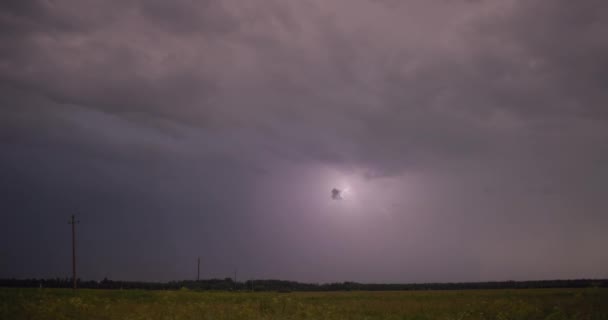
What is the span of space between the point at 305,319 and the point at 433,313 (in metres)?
9.08

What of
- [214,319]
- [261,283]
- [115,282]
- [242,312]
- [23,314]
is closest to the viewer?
[23,314]

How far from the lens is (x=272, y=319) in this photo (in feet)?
66.2

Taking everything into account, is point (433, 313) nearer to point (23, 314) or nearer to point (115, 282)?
point (23, 314)

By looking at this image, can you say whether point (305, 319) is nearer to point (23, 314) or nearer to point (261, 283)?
point (23, 314)

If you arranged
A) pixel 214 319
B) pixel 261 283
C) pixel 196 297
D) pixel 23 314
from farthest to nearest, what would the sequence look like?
1. pixel 261 283
2. pixel 196 297
3. pixel 214 319
4. pixel 23 314

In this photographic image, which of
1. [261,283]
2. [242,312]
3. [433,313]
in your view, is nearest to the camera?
[242,312]

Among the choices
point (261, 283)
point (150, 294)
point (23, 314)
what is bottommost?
point (261, 283)

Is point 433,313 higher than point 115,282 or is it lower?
higher

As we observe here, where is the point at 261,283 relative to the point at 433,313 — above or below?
below

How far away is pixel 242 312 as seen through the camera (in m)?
23.0

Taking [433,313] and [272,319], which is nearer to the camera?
[272,319]

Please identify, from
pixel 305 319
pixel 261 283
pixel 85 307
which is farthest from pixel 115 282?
pixel 305 319

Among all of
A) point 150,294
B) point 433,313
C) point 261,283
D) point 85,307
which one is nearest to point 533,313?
point 433,313

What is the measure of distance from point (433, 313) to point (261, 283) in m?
132
